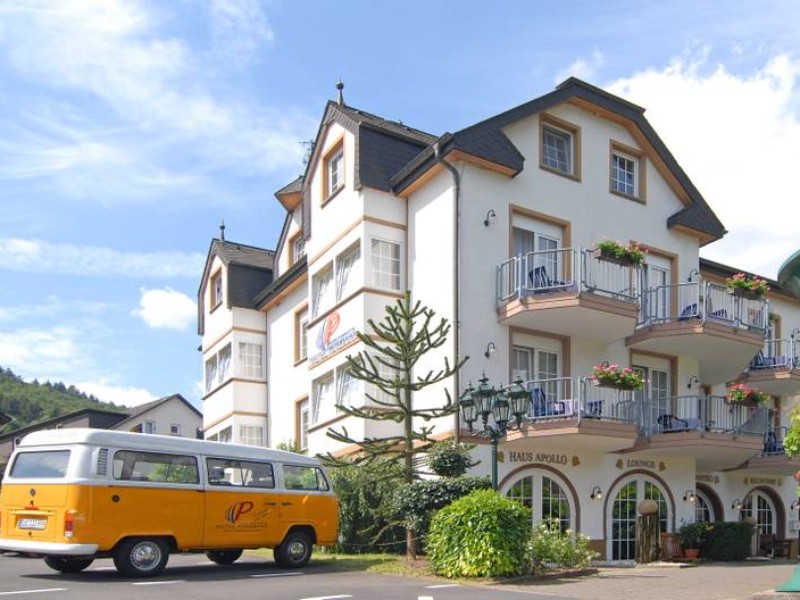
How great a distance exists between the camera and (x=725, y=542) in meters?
25.6

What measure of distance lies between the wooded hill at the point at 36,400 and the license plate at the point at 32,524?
78.1 meters

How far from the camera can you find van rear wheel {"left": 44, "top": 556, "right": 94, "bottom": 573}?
16.6 metres

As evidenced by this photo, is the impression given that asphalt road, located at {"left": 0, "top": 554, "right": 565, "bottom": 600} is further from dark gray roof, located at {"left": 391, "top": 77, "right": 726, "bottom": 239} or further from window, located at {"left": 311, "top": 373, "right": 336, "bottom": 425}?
dark gray roof, located at {"left": 391, "top": 77, "right": 726, "bottom": 239}

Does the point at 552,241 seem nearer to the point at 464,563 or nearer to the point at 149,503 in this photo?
the point at 464,563

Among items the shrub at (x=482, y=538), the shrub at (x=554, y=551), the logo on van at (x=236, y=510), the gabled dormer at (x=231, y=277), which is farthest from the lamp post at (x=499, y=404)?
the gabled dormer at (x=231, y=277)

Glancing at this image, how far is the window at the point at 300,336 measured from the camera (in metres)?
31.5

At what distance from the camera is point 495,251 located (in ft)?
79.1

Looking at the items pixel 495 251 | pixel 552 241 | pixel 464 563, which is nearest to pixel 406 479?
pixel 464 563

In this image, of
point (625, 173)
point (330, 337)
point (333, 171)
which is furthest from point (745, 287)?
point (333, 171)

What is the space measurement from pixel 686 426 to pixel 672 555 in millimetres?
3279

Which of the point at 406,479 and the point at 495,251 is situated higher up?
the point at 495,251

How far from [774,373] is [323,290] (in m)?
14.1

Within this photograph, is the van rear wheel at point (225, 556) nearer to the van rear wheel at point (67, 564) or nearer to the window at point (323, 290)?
the van rear wheel at point (67, 564)

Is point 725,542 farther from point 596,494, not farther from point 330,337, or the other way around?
point 330,337
